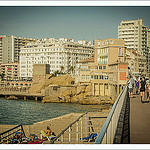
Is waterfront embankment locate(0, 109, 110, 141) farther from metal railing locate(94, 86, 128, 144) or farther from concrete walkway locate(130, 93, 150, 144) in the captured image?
metal railing locate(94, 86, 128, 144)

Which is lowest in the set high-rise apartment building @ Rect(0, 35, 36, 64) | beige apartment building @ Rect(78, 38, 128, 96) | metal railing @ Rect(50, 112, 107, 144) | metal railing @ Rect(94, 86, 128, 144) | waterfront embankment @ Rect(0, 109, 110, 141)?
waterfront embankment @ Rect(0, 109, 110, 141)

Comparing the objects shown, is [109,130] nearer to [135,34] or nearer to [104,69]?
[104,69]

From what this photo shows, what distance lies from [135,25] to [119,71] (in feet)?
98.5

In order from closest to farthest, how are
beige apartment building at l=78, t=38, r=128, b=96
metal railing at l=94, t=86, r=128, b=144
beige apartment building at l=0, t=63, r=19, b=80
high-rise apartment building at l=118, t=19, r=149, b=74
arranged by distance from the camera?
metal railing at l=94, t=86, r=128, b=144
beige apartment building at l=78, t=38, r=128, b=96
high-rise apartment building at l=118, t=19, r=149, b=74
beige apartment building at l=0, t=63, r=19, b=80

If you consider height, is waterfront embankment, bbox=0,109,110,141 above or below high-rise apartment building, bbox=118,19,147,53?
below

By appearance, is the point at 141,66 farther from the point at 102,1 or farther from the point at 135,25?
the point at 102,1

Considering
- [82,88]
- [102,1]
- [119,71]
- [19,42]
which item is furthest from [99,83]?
[19,42]

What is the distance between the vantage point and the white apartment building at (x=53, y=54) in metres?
60.2

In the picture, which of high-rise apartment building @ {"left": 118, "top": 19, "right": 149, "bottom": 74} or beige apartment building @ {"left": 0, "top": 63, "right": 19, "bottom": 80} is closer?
high-rise apartment building @ {"left": 118, "top": 19, "right": 149, "bottom": 74}

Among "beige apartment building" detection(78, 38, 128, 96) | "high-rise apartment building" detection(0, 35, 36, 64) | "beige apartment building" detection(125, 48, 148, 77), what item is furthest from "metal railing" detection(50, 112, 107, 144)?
Result: "high-rise apartment building" detection(0, 35, 36, 64)

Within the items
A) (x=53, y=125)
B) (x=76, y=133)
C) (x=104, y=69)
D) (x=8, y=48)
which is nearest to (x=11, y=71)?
(x=8, y=48)

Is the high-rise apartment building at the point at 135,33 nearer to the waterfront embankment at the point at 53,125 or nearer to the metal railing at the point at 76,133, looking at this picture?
the waterfront embankment at the point at 53,125

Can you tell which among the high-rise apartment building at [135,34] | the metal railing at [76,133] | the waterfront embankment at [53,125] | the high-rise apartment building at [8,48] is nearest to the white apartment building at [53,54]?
the high-rise apartment building at [135,34]

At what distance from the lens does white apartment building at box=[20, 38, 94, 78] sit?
2372 inches
